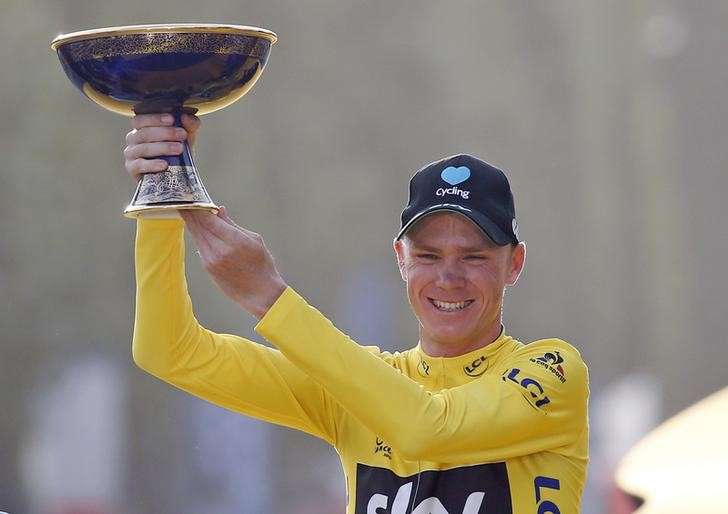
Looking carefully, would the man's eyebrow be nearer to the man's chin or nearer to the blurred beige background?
the man's chin

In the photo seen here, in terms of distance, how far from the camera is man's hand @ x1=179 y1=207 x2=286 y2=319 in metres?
2.55

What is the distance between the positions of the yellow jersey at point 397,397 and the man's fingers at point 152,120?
0.26 m

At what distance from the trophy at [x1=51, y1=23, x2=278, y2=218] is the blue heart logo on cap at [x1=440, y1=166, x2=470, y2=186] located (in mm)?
479

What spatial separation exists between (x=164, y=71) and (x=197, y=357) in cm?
64

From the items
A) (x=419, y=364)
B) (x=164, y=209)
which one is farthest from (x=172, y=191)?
(x=419, y=364)

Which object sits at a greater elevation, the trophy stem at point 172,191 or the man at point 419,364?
the trophy stem at point 172,191

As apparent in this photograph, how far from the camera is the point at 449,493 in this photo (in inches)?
110

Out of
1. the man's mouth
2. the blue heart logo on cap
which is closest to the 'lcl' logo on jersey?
the man's mouth

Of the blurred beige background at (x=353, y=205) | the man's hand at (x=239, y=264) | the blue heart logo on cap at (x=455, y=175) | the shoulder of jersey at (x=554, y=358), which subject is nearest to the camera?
the man's hand at (x=239, y=264)

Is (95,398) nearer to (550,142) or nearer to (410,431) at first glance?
(550,142)

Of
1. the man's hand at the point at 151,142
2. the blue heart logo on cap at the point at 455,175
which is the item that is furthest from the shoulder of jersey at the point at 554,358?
the man's hand at the point at 151,142

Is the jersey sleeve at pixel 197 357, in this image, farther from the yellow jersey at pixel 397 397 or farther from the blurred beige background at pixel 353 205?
the blurred beige background at pixel 353 205

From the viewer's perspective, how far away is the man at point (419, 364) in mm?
2576

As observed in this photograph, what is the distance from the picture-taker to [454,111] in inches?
228
